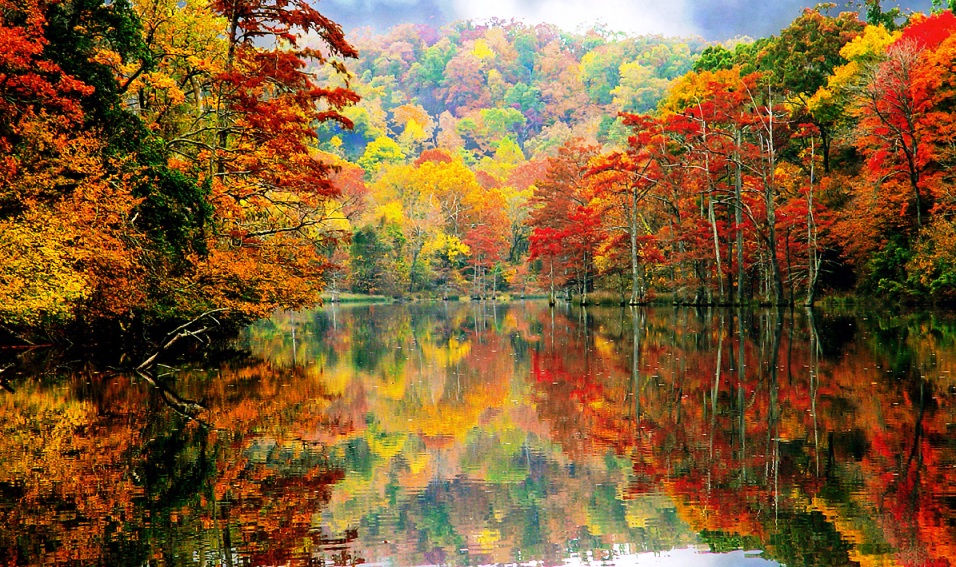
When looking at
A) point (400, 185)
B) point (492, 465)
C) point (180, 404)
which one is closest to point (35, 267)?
point (180, 404)

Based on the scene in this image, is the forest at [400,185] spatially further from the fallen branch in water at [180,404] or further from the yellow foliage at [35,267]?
the fallen branch in water at [180,404]

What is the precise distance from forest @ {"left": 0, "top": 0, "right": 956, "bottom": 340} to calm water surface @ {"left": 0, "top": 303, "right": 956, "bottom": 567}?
290cm

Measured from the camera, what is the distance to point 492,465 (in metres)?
7.26

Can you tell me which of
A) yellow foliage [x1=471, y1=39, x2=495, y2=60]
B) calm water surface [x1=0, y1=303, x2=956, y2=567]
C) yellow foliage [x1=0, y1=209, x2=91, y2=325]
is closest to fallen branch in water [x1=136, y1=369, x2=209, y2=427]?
calm water surface [x1=0, y1=303, x2=956, y2=567]

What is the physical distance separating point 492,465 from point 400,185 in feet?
231

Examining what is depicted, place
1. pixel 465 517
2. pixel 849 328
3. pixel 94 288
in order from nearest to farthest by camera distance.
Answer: pixel 465 517
pixel 94 288
pixel 849 328

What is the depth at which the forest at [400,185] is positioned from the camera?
532 inches

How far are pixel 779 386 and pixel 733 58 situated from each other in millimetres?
42980

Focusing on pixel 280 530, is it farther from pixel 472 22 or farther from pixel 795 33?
pixel 472 22

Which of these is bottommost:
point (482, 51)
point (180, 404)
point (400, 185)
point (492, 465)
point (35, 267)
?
point (492, 465)

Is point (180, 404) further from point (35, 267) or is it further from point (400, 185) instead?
point (400, 185)

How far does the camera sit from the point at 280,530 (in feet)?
17.5

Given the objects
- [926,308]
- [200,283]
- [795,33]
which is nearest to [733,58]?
[795,33]

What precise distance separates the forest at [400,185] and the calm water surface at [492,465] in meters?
2.90
